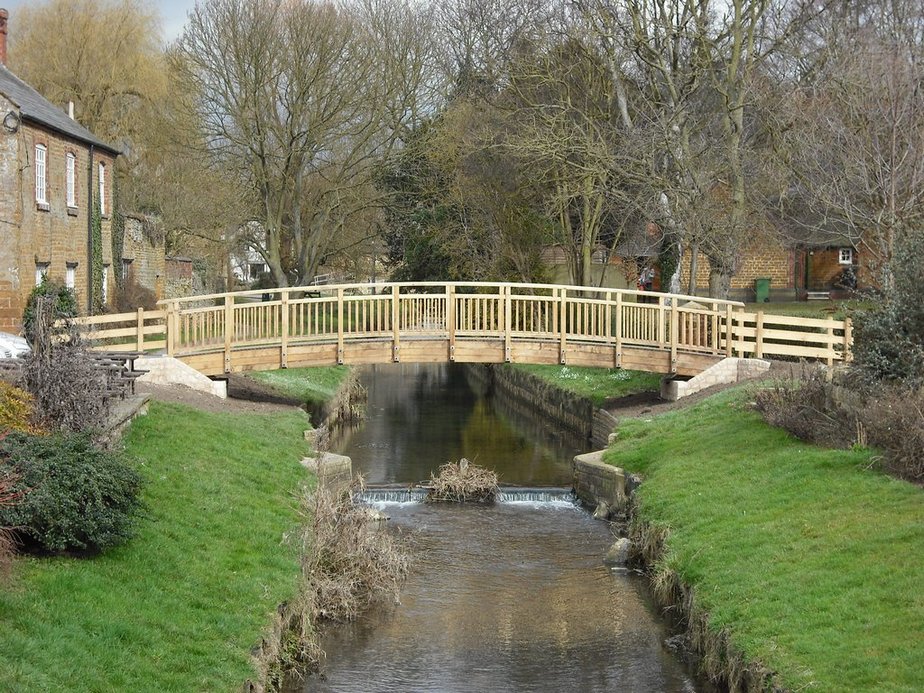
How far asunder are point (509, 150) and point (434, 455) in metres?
11.9

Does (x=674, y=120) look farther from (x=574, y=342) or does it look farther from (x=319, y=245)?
(x=319, y=245)

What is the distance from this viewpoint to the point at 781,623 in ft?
35.8

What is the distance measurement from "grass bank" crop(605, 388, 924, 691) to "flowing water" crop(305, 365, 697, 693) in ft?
3.23

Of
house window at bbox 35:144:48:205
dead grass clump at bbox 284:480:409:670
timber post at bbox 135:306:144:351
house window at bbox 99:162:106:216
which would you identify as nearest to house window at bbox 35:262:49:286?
house window at bbox 35:144:48:205

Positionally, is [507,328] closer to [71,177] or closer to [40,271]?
[40,271]

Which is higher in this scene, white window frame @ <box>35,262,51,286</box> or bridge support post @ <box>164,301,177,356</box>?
white window frame @ <box>35,262,51,286</box>

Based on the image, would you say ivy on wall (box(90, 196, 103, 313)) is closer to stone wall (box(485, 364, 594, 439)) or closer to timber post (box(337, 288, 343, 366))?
timber post (box(337, 288, 343, 366))

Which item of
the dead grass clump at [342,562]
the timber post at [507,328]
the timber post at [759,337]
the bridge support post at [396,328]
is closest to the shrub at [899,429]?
the dead grass clump at [342,562]

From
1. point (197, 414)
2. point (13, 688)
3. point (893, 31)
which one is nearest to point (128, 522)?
point (13, 688)

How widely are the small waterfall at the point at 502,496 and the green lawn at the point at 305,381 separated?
7.47 metres

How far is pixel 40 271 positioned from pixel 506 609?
19.0 meters

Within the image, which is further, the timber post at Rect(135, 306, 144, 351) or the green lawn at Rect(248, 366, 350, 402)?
the green lawn at Rect(248, 366, 350, 402)

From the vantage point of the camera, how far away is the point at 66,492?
429 inches

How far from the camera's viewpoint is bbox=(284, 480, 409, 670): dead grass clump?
13.6 meters
